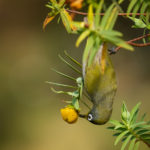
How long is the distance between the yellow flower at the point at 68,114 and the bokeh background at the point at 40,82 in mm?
1655

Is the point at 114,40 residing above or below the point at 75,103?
above

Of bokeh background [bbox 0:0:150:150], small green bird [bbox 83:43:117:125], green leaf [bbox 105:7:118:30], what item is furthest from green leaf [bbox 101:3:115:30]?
bokeh background [bbox 0:0:150:150]

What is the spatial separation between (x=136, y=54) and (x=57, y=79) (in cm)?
73

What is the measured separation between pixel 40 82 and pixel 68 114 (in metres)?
2.12

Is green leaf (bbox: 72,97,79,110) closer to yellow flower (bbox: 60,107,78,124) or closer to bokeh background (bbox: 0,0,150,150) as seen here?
yellow flower (bbox: 60,107,78,124)

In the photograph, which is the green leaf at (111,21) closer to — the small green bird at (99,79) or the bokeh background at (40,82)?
the small green bird at (99,79)

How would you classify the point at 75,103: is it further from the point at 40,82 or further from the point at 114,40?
the point at 40,82

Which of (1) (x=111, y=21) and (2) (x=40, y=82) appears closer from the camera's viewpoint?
(1) (x=111, y=21)

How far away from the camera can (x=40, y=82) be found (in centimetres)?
264

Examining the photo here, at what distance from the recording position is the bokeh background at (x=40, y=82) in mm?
2348

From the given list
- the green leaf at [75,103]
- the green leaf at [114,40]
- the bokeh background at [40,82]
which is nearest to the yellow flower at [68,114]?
the green leaf at [75,103]

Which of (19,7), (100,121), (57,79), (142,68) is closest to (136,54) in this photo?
(142,68)

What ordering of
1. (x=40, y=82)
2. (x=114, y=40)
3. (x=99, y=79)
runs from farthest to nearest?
(x=40, y=82), (x=99, y=79), (x=114, y=40)

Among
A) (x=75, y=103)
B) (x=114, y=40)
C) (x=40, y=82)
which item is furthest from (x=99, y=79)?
(x=40, y=82)
